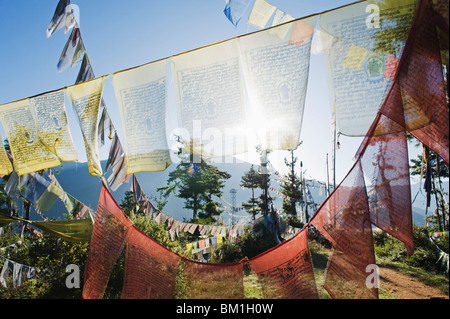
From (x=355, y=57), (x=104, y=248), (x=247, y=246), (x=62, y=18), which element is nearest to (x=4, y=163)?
(x=62, y=18)

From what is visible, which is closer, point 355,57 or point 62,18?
point 355,57

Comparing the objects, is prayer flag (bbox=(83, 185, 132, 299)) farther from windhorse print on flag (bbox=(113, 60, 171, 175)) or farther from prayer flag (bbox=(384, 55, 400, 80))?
prayer flag (bbox=(384, 55, 400, 80))

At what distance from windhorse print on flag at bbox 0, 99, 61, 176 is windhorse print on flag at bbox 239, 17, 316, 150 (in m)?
4.34

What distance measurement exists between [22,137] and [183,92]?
3942 millimetres

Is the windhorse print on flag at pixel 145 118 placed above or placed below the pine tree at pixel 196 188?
above

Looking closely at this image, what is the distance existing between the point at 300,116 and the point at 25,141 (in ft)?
17.8

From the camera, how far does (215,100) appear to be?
3422mm

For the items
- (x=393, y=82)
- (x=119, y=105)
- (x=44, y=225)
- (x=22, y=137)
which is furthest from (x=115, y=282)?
(x=393, y=82)

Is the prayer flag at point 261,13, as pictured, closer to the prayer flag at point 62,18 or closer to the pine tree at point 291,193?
the prayer flag at point 62,18

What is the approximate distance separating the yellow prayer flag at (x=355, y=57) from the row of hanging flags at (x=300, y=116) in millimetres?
11

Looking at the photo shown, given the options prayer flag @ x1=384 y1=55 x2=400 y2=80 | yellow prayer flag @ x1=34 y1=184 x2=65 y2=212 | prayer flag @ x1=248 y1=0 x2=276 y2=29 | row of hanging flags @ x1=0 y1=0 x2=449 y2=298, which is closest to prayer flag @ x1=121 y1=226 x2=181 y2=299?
row of hanging flags @ x1=0 y1=0 x2=449 y2=298

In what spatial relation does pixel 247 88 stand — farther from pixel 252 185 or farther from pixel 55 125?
pixel 252 185

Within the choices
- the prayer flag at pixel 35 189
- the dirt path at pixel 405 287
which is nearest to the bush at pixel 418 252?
the dirt path at pixel 405 287

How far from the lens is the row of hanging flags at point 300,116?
2.60 metres
